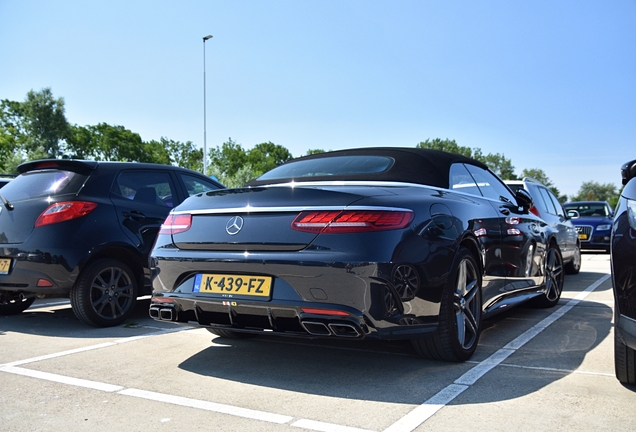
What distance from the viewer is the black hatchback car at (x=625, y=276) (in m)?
3.20

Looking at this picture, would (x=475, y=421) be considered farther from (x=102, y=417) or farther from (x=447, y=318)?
(x=102, y=417)

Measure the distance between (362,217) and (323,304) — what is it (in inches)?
20.9

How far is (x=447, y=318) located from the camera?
13.0ft

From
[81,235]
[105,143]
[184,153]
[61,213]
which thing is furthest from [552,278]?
[184,153]

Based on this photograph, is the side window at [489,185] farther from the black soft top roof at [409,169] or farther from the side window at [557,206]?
the side window at [557,206]

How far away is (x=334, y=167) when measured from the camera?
484 centimetres

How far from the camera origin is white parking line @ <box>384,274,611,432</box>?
3.07m

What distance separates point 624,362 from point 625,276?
652 millimetres

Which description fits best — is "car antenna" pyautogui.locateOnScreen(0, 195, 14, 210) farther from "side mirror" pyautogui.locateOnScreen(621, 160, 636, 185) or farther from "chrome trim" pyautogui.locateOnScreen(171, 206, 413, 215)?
"side mirror" pyautogui.locateOnScreen(621, 160, 636, 185)

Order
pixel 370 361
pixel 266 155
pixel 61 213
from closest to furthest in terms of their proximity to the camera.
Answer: pixel 370 361 < pixel 61 213 < pixel 266 155

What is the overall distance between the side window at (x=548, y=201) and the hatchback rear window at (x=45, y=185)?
675 centimetres

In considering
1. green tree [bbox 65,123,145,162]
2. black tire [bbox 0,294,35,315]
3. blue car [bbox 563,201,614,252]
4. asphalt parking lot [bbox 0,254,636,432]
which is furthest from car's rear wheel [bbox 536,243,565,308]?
green tree [bbox 65,123,145,162]

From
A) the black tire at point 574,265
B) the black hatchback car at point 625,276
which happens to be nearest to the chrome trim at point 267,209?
the black hatchback car at point 625,276

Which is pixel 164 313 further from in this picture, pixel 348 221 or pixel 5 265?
pixel 5 265
